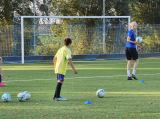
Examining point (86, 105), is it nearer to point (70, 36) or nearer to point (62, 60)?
point (62, 60)

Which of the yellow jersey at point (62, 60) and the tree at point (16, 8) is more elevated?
the tree at point (16, 8)

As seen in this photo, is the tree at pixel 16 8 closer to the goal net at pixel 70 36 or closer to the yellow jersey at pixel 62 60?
the goal net at pixel 70 36

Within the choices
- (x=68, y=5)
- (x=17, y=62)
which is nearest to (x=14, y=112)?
(x=17, y=62)

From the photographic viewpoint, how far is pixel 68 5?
31.6 m

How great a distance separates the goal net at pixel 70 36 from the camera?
2392 centimetres

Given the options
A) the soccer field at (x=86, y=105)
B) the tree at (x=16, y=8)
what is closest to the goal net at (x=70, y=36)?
the tree at (x=16, y=8)

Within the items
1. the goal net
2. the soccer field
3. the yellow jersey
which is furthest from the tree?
the yellow jersey

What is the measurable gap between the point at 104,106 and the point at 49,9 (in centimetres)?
2344

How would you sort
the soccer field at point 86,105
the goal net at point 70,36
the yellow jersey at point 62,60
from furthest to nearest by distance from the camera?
1. the goal net at point 70,36
2. the yellow jersey at point 62,60
3. the soccer field at point 86,105

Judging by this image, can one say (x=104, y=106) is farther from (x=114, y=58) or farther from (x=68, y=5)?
(x=68, y=5)

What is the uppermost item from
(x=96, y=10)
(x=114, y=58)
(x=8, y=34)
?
(x=96, y=10)

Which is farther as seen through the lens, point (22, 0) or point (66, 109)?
point (22, 0)

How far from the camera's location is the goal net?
23922 mm

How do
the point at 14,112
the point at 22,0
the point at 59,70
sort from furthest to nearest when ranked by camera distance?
the point at 22,0, the point at 59,70, the point at 14,112
